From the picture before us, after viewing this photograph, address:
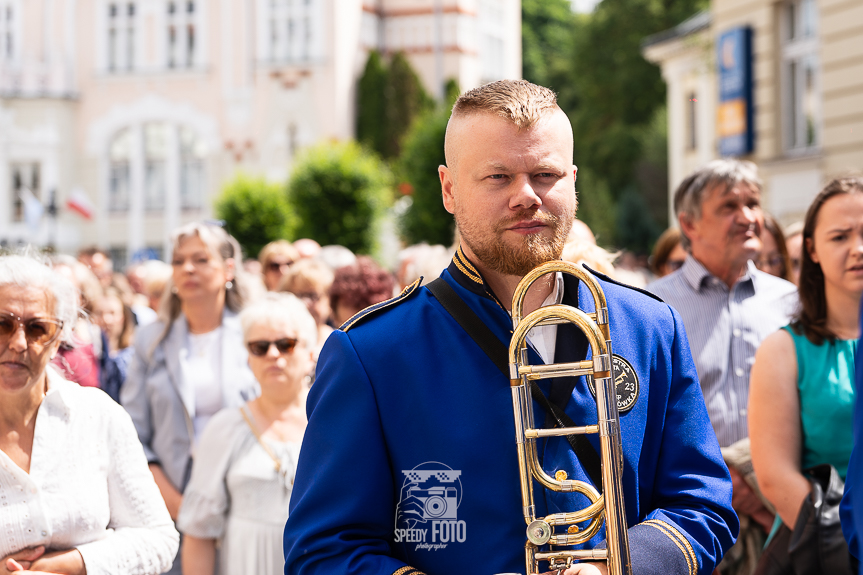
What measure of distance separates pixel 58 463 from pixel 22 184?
4242 cm

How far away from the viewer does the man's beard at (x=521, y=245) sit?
222cm

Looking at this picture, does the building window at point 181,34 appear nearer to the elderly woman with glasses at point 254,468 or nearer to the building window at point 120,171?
the building window at point 120,171

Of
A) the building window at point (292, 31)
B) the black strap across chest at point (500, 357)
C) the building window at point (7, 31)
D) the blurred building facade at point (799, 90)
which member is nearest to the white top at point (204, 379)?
the black strap across chest at point (500, 357)

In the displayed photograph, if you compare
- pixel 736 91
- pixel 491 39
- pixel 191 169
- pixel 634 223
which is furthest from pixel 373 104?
pixel 736 91

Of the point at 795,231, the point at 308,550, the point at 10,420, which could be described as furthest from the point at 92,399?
the point at 795,231

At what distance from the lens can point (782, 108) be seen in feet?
55.2

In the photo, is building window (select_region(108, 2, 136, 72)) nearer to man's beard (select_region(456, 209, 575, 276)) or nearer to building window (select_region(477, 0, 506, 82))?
building window (select_region(477, 0, 506, 82))

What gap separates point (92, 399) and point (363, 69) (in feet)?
135

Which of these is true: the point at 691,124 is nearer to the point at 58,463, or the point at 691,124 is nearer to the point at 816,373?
the point at 816,373

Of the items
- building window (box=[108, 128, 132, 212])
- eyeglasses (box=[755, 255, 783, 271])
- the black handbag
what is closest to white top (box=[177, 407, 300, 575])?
the black handbag

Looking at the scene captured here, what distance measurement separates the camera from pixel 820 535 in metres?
3.52

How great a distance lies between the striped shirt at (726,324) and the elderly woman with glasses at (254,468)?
1.72m

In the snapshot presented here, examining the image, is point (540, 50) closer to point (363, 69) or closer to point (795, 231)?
point (363, 69)

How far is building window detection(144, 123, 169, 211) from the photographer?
4256 cm
